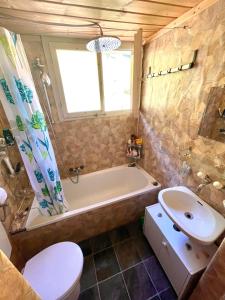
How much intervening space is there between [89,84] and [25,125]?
1068 millimetres

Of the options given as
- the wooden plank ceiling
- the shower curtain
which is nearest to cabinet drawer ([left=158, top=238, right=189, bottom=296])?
the shower curtain

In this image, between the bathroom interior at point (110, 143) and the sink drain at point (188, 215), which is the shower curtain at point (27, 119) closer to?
the bathroom interior at point (110, 143)

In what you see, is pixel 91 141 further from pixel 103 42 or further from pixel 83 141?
pixel 103 42

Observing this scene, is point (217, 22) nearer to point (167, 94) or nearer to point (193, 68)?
point (193, 68)

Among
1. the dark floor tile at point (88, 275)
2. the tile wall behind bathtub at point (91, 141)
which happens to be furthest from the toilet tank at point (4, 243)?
the tile wall behind bathtub at point (91, 141)

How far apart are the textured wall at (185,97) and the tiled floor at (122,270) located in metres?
0.86

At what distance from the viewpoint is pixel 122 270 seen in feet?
4.66

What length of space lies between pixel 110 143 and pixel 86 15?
1497 mm

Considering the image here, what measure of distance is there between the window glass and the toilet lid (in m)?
1.60

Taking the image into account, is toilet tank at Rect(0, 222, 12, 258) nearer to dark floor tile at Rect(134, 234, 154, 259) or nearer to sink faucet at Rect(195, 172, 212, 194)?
dark floor tile at Rect(134, 234, 154, 259)

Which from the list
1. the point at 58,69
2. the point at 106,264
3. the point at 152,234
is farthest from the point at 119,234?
the point at 58,69

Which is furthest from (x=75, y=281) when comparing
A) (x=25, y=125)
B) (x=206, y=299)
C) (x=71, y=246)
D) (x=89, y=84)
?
(x=89, y=84)

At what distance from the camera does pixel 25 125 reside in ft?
4.01

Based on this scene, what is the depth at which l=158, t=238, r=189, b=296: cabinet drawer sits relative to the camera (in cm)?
112
